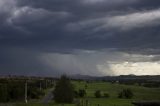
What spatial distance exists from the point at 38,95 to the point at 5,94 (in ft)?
72.6

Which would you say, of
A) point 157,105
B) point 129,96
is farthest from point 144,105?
point 129,96

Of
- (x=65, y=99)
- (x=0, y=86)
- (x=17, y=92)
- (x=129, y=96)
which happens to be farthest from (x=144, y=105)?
(x=129, y=96)

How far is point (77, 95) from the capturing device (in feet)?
561

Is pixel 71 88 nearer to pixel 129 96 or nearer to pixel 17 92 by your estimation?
pixel 17 92

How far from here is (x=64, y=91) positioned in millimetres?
137375

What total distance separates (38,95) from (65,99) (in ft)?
99.9

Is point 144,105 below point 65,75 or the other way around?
below

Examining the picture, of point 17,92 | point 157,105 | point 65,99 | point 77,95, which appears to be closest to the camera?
point 157,105

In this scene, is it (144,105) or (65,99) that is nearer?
(144,105)

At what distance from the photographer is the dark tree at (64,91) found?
13600 cm

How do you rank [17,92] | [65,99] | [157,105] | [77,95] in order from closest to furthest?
[157,105] < [65,99] < [17,92] < [77,95]

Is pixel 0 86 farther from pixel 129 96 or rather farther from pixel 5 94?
pixel 129 96

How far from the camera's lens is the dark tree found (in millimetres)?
136000

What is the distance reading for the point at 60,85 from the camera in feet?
454
